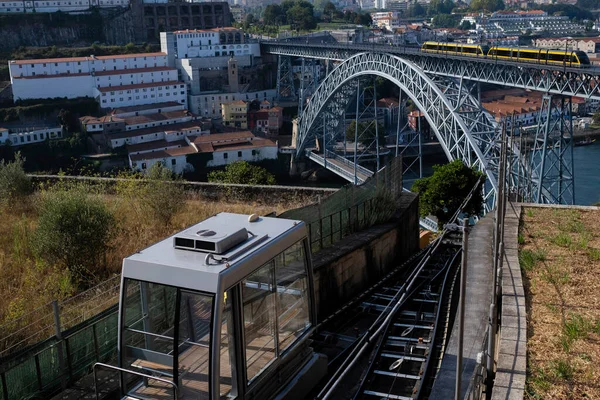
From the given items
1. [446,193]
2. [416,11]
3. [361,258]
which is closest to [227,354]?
[361,258]

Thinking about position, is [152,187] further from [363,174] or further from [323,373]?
[363,174]

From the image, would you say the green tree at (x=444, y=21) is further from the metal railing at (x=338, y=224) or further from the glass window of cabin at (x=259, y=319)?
the glass window of cabin at (x=259, y=319)

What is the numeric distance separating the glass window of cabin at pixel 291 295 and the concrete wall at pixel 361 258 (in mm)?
1788

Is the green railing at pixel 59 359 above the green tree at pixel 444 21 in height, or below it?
below

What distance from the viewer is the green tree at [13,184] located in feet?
29.0

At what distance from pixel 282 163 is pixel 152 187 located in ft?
87.1

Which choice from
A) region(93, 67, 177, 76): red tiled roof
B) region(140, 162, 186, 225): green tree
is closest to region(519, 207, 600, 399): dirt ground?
region(140, 162, 186, 225): green tree

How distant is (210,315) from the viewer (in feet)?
9.44

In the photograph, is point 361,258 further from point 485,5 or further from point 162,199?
point 485,5

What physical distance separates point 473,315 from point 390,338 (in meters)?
0.74

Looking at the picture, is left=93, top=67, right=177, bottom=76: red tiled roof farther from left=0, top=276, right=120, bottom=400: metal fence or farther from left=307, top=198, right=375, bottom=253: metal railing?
left=0, top=276, right=120, bottom=400: metal fence

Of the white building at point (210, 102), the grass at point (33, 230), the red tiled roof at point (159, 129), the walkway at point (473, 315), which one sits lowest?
the red tiled roof at point (159, 129)

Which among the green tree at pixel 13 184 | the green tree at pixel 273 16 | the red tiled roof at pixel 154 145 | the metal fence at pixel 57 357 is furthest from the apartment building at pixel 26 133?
the green tree at pixel 273 16

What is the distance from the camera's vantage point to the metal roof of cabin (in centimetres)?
289
